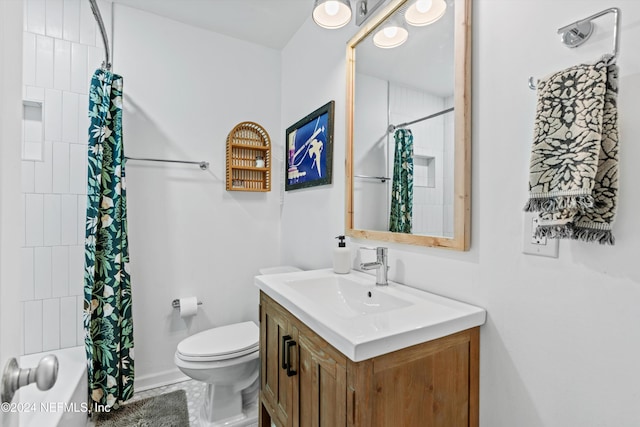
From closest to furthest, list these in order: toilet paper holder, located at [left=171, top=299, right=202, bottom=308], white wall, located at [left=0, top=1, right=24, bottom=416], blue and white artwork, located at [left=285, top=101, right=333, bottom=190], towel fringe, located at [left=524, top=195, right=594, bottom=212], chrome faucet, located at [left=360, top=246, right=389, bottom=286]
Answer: white wall, located at [left=0, top=1, right=24, bottom=416]
towel fringe, located at [left=524, top=195, right=594, bottom=212]
chrome faucet, located at [left=360, top=246, right=389, bottom=286]
blue and white artwork, located at [left=285, top=101, right=333, bottom=190]
toilet paper holder, located at [left=171, top=299, right=202, bottom=308]

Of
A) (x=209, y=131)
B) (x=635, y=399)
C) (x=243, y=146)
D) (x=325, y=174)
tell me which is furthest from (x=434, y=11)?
(x=209, y=131)

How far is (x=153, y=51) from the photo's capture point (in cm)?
212

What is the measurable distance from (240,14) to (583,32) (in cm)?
203

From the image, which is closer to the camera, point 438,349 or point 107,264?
point 438,349

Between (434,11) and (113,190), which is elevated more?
(434,11)

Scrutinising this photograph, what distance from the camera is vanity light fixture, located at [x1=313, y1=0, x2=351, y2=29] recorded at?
57.3 inches

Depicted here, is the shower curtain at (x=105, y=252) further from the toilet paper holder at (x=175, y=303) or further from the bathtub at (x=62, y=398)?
the toilet paper holder at (x=175, y=303)

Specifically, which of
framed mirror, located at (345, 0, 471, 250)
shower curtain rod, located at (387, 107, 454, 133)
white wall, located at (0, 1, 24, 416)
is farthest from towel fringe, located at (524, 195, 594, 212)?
white wall, located at (0, 1, 24, 416)

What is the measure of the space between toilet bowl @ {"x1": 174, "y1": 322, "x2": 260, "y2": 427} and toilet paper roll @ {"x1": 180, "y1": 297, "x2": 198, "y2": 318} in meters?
0.32

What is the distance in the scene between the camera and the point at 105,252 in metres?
1.77

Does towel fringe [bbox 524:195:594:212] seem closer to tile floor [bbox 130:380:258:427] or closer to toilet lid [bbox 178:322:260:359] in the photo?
toilet lid [bbox 178:322:260:359]

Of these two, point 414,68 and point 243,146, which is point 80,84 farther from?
point 414,68

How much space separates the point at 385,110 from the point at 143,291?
1.95 metres

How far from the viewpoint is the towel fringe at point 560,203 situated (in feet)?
2.13
